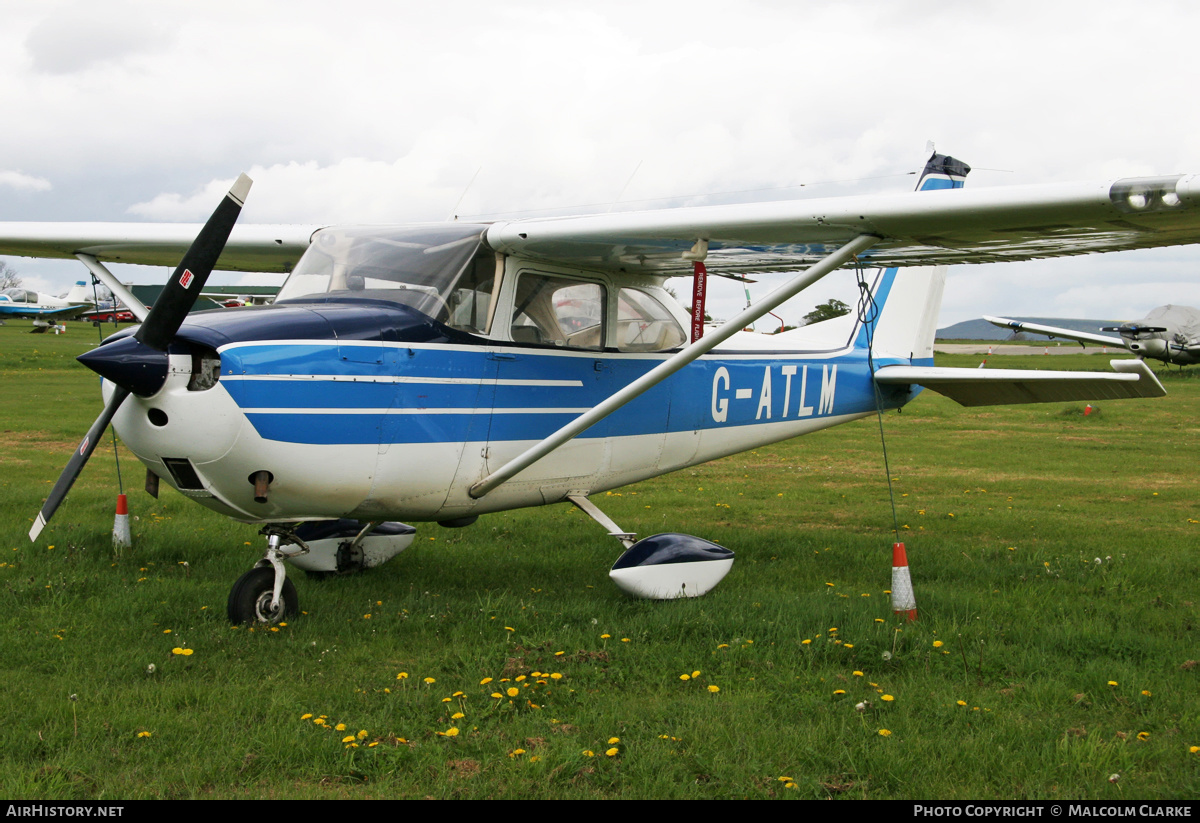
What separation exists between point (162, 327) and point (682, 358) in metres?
2.77

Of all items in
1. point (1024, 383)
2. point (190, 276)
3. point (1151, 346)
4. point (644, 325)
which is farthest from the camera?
point (1151, 346)

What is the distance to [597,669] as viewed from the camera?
4.45 m

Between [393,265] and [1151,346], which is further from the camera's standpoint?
[1151,346]

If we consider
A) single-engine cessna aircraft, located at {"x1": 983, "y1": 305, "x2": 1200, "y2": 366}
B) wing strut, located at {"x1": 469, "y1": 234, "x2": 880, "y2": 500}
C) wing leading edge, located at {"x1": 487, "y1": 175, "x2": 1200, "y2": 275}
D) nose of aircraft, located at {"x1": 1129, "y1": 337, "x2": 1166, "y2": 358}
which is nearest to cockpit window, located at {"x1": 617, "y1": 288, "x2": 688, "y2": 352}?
wing leading edge, located at {"x1": 487, "y1": 175, "x2": 1200, "y2": 275}

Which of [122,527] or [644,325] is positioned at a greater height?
[644,325]

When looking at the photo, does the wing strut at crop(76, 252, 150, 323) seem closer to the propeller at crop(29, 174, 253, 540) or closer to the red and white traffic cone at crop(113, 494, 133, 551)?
the red and white traffic cone at crop(113, 494, 133, 551)

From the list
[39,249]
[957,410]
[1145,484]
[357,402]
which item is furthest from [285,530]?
[957,410]

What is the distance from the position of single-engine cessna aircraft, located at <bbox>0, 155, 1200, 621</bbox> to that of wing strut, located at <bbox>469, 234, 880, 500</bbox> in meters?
0.02

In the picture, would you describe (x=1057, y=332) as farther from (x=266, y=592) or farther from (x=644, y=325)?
(x=266, y=592)

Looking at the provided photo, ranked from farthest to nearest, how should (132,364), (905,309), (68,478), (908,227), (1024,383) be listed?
(905,309) → (1024,383) → (68,478) → (908,227) → (132,364)

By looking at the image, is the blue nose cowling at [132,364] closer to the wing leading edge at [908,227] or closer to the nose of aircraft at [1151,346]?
the wing leading edge at [908,227]

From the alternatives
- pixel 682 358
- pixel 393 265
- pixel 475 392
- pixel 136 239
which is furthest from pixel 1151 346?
pixel 136 239

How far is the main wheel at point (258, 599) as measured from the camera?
16.6ft

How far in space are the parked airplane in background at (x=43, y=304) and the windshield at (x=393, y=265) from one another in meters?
71.5
